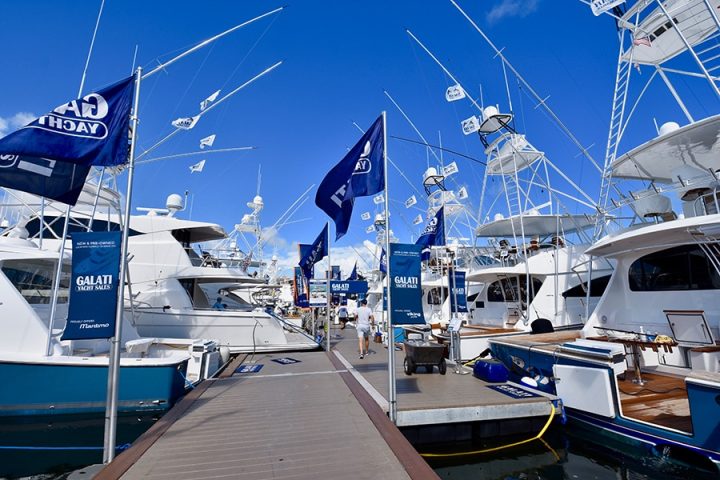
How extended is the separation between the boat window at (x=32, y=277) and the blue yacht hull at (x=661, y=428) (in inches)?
481

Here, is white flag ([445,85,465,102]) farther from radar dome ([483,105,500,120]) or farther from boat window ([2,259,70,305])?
boat window ([2,259,70,305])

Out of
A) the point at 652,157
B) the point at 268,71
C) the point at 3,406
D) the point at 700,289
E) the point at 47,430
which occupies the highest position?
the point at 268,71

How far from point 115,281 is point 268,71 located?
29.9 ft

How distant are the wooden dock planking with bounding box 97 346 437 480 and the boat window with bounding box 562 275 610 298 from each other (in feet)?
36.3

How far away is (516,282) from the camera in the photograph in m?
17.1

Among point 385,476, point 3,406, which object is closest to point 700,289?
point 385,476

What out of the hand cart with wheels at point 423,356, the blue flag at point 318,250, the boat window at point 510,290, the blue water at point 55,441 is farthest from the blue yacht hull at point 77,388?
the boat window at point 510,290

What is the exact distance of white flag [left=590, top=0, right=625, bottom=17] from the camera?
9609mm

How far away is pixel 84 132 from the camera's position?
16.3 ft

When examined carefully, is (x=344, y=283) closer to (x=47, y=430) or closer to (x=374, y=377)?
(x=374, y=377)

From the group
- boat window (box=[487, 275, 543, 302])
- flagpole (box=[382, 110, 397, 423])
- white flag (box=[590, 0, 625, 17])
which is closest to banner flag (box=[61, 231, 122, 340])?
flagpole (box=[382, 110, 397, 423])

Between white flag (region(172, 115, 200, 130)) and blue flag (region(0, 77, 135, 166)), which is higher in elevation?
white flag (region(172, 115, 200, 130))

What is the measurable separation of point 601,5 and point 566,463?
10.9m

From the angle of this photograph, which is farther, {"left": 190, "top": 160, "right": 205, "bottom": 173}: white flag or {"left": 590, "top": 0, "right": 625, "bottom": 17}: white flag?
{"left": 190, "top": 160, "right": 205, "bottom": 173}: white flag
